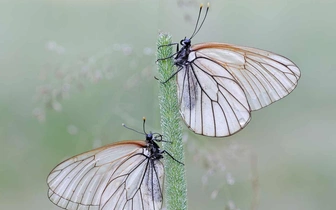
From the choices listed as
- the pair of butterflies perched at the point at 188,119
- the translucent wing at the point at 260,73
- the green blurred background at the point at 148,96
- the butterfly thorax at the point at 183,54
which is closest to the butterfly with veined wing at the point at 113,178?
the pair of butterflies perched at the point at 188,119

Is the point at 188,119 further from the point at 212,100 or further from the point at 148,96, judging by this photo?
the point at 148,96

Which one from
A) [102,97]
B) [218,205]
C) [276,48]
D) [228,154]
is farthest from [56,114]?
[276,48]

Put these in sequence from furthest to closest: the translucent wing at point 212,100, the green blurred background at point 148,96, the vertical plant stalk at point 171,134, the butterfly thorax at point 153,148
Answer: the green blurred background at point 148,96 < the translucent wing at point 212,100 < the butterfly thorax at point 153,148 < the vertical plant stalk at point 171,134

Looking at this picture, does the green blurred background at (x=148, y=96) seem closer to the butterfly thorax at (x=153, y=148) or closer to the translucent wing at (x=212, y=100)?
the translucent wing at (x=212, y=100)

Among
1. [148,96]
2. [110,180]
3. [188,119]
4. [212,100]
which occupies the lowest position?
[110,180]

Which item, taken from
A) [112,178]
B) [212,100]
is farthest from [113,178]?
[212,100]
